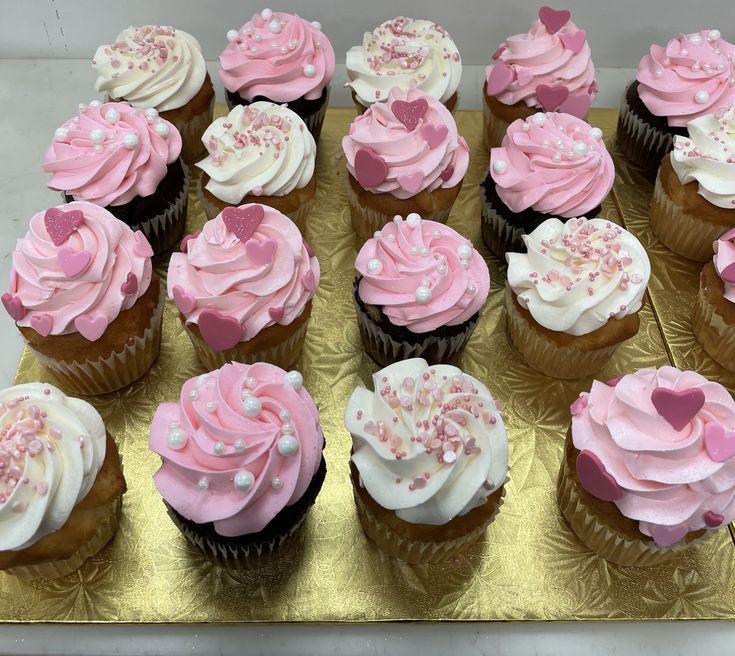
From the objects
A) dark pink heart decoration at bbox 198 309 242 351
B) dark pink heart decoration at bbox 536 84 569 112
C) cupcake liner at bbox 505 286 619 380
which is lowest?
cupcake liner at bbox 505 286 619 380

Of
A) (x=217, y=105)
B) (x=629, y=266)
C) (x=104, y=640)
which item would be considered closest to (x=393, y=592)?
(x=104, y=640)

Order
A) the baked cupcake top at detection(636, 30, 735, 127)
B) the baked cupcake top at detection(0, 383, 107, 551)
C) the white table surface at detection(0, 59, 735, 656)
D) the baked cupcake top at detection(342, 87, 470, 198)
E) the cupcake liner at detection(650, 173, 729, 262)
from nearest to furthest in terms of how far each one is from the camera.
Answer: the baked cupcake top at detection(0, 383, 107, 551) → the white table surface at detection(0, 59, 735, 656) → the baked cupcake top at detection(342, 87, 470, 198) → the cupcake liner at detection(650, 173, 729, 262) → the baked cupcake top at detection(636, 30, 735, 127)

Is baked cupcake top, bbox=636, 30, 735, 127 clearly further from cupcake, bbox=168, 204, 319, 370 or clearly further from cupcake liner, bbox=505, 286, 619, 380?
cupcake, bbox=168, 204, 319, 370

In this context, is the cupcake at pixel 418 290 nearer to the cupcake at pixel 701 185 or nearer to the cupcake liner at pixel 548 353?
the cupcake liner at pixel 548 353

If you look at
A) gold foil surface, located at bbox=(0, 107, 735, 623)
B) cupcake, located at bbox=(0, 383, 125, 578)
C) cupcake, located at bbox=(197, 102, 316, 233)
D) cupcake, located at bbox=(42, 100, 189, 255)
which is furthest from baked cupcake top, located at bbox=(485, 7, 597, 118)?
cupcake, located at bbox=(0, 383, 125, 578)

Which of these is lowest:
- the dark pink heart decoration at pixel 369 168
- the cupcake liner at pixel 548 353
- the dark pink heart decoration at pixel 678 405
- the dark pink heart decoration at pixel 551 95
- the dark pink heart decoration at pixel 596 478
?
the cupcake liner at pixel 548 353

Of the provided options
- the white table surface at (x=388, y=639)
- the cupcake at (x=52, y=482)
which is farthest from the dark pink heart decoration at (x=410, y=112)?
the white table surface at (x=388, y=639)

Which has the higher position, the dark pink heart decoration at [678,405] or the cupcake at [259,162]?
the cupcake at [259,162]
